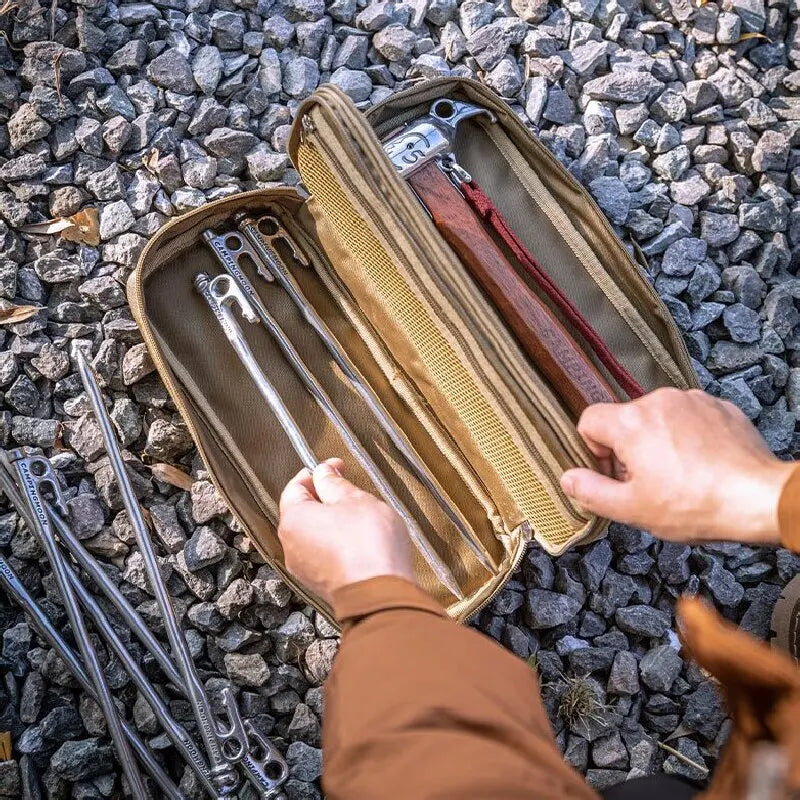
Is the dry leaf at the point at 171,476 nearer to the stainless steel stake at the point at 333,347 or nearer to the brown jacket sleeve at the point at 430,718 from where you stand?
the stainless steel stake at the point at 333,347

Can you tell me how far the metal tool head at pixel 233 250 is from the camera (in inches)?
56.9

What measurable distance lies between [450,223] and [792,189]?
3.14ft

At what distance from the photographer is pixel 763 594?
5.40 ft

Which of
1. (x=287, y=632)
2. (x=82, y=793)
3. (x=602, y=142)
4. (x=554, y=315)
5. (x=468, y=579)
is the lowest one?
(x=82, y=793)

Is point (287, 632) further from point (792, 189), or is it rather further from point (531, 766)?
point (792, 189)

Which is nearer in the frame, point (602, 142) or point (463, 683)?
point (463, 683)

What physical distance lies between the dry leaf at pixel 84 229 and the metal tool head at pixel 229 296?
32 centimetres

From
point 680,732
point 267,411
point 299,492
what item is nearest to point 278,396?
point 267,411

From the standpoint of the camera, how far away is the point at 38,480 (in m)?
1.43

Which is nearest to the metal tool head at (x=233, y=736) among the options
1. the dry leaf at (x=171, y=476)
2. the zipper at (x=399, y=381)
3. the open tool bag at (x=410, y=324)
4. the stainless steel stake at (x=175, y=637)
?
the stainless steel stake at (x=175, y=637)

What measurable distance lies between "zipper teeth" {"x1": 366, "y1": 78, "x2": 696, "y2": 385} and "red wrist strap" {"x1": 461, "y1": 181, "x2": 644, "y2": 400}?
0.40 ft

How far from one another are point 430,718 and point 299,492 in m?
0.47

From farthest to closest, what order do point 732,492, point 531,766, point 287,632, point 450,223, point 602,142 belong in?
point 602,142 < point 287,632 < point 450,223 < point 732,492 < point 531,766

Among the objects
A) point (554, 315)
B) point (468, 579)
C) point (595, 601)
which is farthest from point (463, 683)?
point (595, 601)
